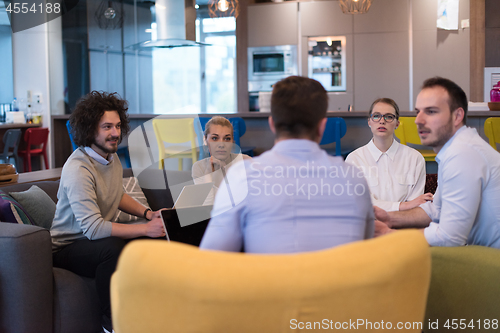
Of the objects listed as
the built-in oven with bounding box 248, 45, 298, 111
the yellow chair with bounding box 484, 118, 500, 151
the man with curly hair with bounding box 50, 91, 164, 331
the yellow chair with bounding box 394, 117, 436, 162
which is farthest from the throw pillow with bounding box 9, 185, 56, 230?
the built-in oven with bounding box 248, 45, 298, 111

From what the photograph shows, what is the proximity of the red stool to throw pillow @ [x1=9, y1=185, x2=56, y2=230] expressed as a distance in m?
4.24

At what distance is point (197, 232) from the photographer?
1.41m

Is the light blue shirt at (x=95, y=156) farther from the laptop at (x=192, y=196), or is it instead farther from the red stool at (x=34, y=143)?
the red stool at (x=34, y=143)

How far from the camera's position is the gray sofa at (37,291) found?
1.75 metres

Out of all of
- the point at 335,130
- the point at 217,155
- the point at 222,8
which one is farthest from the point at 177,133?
the point at 217,155

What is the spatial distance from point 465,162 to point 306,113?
616 mm

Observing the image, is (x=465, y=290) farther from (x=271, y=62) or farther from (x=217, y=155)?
(x=271, y=62)

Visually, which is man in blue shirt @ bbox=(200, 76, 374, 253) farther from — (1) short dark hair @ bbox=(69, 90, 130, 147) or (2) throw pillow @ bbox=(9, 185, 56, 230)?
(2) throw pillow @ bbox=(9, 185, 56, 230)

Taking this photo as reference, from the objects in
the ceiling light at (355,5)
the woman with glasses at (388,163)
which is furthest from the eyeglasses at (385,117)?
the ceiling light at (355,5)

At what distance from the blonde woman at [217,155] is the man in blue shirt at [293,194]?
0.85 metres

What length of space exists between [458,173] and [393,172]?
0.96 metres

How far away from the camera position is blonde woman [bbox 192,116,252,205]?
203 centimetres

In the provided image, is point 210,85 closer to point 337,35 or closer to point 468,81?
point 337,35

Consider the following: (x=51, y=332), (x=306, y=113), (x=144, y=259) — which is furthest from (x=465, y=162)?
(x=51, y=332)
